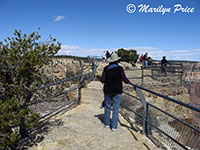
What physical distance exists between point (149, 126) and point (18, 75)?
8.83ft

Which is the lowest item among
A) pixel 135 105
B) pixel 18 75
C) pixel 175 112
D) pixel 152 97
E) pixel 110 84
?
pixel 175 112

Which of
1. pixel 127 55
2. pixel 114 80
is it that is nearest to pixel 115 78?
pixel 114 80

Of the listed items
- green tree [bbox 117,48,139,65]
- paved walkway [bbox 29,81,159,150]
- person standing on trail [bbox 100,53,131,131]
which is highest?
green tree [bbox 117,48,139,65]

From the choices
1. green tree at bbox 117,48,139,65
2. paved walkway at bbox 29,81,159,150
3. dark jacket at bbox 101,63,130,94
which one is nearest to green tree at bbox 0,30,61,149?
paved walkway at bbox 29,81,159,150

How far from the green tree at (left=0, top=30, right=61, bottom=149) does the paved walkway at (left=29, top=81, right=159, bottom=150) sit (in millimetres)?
912

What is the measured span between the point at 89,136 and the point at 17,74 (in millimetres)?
1927

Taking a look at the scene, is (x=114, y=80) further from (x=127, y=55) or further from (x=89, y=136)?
(x=127, y=55)

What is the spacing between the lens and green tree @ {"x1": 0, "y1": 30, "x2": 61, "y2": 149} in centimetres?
256

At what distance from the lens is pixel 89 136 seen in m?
4.00

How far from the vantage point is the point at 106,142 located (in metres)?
3.75

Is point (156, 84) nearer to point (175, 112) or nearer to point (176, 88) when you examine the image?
point (176, 88)

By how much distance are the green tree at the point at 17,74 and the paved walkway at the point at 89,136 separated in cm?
91

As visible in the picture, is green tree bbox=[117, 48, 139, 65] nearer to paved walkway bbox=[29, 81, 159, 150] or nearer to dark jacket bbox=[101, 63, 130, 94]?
paved walkway bbox=[29, 81, 159, 150]

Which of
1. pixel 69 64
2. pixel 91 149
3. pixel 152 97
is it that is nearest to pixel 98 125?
pixel 91 149
